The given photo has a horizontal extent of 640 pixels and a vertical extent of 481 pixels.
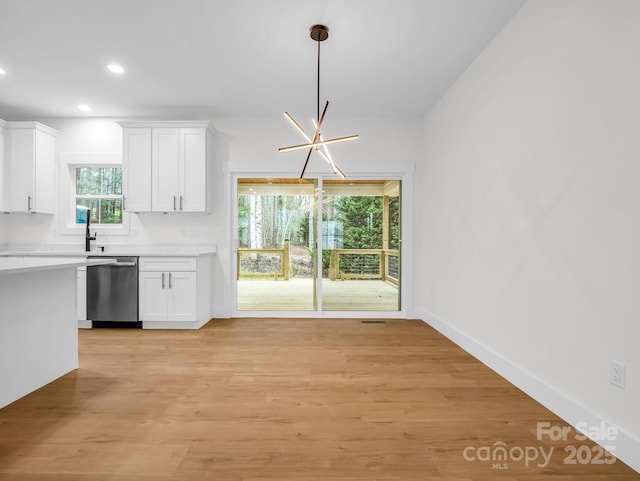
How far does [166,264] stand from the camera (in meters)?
4.04

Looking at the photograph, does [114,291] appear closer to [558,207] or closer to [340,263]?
[340,263]

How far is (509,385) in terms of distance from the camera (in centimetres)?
249

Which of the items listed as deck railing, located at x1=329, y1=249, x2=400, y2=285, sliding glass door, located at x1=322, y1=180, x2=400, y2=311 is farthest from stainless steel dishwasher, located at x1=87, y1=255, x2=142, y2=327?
deck railing, located at x1=329, y1=249, x2=400, y2=285

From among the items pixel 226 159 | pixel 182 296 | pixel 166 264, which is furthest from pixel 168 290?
pixel 226 159

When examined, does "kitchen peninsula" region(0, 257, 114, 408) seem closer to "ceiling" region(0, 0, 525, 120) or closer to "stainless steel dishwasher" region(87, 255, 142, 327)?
"stainless steel dishwasher" region(87, 255, 142, 327)

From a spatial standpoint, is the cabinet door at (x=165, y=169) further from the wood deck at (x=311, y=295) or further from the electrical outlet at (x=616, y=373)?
the electrical outlet at (x=616, y=373)

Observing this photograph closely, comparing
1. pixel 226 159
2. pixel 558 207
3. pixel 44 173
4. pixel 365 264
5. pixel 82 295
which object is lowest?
pixel 82 295

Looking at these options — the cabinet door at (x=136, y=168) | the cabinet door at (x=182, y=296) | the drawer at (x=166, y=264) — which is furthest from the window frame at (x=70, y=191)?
the cabinet door at (x=182, y=296)

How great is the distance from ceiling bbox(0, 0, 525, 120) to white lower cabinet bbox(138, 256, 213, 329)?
6.60 ft

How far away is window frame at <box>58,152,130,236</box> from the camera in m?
4.61

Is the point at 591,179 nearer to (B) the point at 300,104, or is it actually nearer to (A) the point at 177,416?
(A) the point at 177,416

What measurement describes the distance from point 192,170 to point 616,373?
14.4 ft

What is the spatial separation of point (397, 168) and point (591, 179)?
9.65ft

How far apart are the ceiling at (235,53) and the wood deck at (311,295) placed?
95.2 inches
